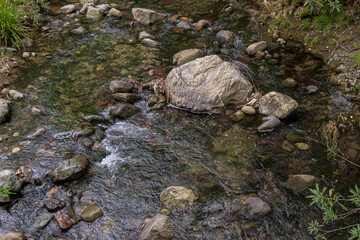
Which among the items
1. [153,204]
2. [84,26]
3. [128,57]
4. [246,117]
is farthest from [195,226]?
[84,26]

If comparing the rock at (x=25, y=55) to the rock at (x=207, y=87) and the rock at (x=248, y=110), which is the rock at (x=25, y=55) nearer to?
the rock at (x=207, y=87)

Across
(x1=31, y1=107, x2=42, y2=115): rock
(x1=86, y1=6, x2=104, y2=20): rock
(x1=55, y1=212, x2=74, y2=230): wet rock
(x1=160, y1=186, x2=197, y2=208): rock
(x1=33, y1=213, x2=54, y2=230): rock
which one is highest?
(x1=86, y1=6, x2=104, y2=20): rock

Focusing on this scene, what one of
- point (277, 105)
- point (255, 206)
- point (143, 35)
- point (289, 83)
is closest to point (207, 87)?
point (277, 105)

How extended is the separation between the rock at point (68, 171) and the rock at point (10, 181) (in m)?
0.43

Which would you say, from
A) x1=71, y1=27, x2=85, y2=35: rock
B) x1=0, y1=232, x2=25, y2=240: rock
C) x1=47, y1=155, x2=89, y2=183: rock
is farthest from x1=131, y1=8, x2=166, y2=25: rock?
x1=0, y1=232, x2=25, y2=240: rock

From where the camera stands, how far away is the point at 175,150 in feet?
16.0

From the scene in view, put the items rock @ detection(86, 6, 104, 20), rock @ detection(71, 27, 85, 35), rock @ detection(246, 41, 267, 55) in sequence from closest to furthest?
rock @ detection(246, 41, 267, 55) → rock @ detection(71, 27, 85, 35) → rock @ detection(86, 6, 104, 20)

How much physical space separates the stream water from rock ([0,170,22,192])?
0.12m

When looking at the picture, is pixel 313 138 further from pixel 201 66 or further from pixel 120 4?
pixel 120 4

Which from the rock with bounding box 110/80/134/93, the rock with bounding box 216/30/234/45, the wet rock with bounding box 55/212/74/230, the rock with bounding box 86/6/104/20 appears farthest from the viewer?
the rock with bounding box 86/6/104/20

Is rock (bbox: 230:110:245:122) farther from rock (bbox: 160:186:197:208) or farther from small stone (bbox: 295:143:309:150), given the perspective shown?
rock (bbox: 160:186:197:208)

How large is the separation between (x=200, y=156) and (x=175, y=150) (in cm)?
44

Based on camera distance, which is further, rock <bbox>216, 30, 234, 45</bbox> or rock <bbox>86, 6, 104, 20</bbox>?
rock <bbox>86, 6, 104, 20</bbox>

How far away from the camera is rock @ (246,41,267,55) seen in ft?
22.7
